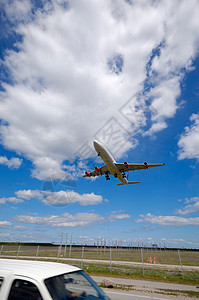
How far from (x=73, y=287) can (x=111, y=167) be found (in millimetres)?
29692

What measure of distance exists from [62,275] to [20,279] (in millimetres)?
611

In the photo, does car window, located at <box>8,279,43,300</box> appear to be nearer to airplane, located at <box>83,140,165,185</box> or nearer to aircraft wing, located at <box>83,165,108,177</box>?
airplane, located at <box>83,140,165,185</box>

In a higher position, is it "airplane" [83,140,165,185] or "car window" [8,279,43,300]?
"airplane" [83,140,165,185]

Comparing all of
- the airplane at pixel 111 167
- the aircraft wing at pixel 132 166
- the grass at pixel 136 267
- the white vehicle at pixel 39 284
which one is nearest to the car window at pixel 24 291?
the white vehicle at pixel 39 284

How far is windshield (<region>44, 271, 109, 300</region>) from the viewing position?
2521 millimetres

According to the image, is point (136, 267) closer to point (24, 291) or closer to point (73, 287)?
point (73, 287)

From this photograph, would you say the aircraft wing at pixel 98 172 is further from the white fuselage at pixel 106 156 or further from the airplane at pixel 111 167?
the white fuselage at pixel 106 156

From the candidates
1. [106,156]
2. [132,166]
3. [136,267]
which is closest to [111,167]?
[106,156]

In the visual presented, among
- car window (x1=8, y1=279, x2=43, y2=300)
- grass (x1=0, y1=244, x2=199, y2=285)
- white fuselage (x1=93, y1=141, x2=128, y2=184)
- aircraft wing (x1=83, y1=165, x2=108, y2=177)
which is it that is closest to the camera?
car window (x1=8, y1=279, x2=43, y2=300)

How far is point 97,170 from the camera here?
121ft

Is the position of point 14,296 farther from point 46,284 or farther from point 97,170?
point 97,170

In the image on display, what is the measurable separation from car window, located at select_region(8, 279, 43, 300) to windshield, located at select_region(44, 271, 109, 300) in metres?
0.16

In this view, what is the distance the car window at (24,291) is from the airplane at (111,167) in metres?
26.9

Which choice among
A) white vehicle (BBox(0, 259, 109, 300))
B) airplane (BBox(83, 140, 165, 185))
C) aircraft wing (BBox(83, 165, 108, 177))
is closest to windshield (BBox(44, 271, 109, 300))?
white vehicle (BBox(0, 259, 109, 300))
